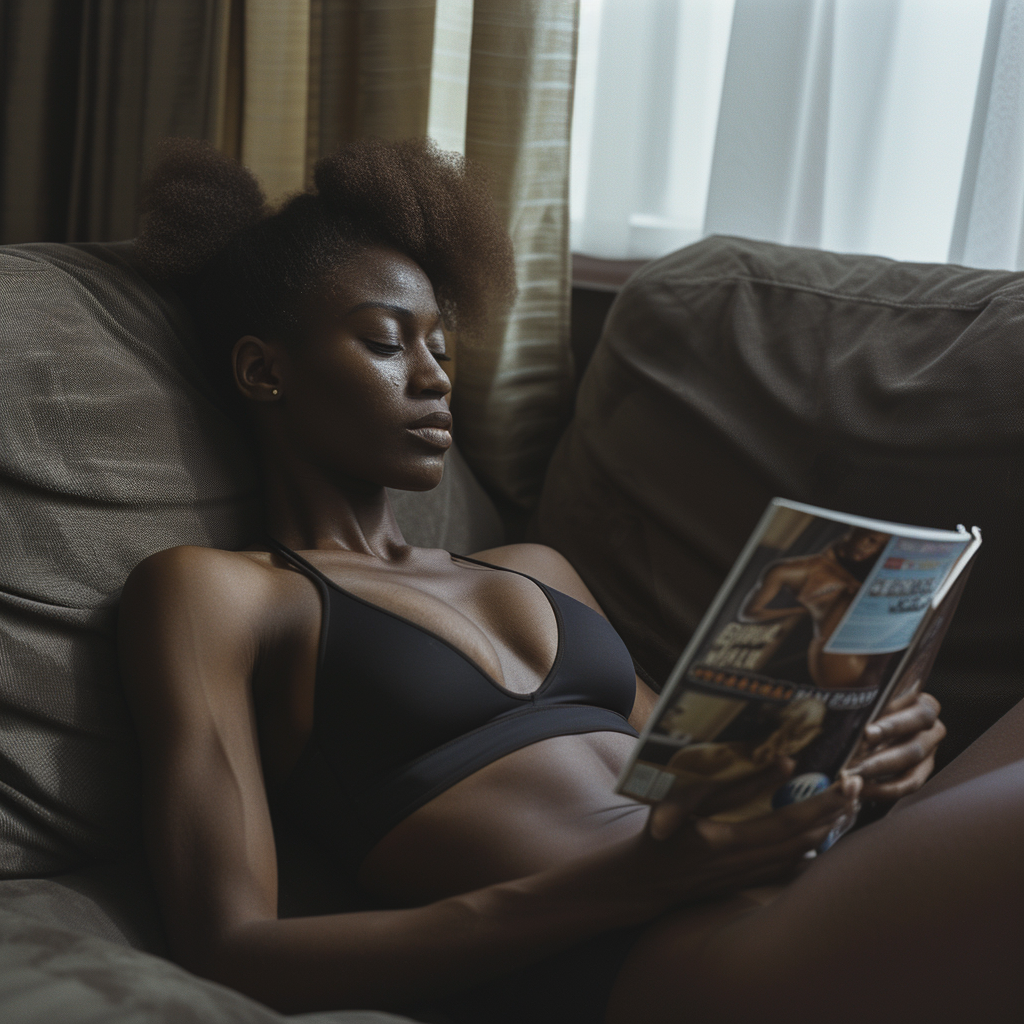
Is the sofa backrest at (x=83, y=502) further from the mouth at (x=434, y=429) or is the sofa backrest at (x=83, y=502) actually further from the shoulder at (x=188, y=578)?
the mouth at (x=434, y=429)

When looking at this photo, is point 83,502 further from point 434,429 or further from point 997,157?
point 997,157

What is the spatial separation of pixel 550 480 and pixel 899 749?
789 mm

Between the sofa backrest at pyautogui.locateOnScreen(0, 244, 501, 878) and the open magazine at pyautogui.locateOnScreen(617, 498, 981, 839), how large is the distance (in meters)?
0.56

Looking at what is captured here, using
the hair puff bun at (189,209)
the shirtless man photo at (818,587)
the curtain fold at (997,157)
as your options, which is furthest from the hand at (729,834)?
the curtain fold at (997,157)

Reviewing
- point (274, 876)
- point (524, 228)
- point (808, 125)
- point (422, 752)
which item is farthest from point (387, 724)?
point (808, 125)

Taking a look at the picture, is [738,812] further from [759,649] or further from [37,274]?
[37,274]

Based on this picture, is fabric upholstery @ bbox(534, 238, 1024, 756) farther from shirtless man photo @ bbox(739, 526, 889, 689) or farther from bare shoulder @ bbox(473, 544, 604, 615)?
shirtless man photo @ bbox(739, 526, 889, 689)

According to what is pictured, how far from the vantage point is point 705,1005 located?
701 mm

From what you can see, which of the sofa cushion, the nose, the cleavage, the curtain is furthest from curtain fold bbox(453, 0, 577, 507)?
the sofa cushion

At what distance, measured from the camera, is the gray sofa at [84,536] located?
906 mm

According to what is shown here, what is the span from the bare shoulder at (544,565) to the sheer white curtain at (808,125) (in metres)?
0.72

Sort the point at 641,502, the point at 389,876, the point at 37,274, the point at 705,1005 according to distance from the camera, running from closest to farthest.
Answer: the point at 705,1005
the point at 389,876
the point at 37,274
the point at 641,502

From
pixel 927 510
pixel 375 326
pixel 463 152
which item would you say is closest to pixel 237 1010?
pixel 375 326

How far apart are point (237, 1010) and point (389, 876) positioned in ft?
1.12
